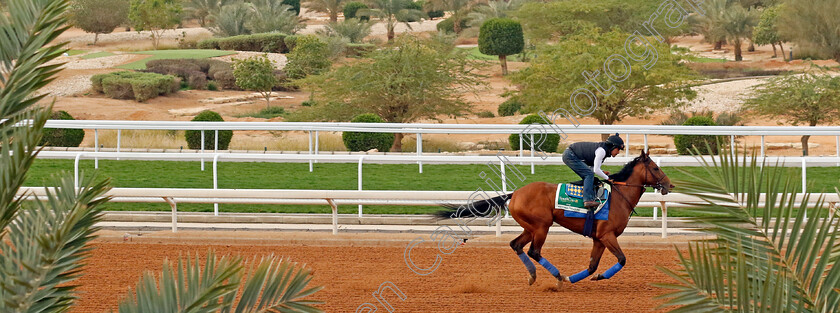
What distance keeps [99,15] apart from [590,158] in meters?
44.4

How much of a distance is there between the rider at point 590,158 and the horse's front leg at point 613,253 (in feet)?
0.93

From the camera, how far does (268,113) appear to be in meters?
32.8

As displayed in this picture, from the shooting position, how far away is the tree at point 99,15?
4731 cm

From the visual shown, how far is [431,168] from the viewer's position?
1552 centimetres

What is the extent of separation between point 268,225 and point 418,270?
12.0 feet

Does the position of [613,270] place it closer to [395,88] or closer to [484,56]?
[395,88]

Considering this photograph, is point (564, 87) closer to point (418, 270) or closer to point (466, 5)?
point (418, 270)

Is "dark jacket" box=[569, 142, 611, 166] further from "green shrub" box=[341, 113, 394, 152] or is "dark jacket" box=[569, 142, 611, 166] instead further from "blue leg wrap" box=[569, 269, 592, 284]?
"green shrub" box=[341, 113, 394, 152]

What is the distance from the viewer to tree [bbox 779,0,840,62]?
4022 cm

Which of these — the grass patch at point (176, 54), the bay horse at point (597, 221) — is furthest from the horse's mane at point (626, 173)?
the grass patch at point (176, 54)

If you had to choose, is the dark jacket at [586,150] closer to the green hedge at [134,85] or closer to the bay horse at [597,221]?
the bay horse at [597,221]

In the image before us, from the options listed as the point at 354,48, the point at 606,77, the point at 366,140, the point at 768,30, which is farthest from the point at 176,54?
the point at 768,30

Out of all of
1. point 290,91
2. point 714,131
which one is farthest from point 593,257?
point 290,91

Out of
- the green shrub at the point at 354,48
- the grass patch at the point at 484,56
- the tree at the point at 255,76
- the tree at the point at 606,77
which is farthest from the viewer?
the grass patch at the point at 484,56
